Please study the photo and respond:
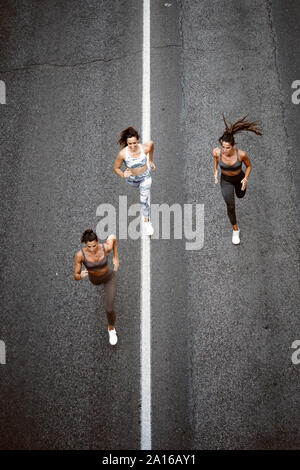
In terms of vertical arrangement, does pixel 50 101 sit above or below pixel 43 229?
above

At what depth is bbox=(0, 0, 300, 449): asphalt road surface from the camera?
648cm

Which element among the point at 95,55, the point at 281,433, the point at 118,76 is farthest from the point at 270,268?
the point at 95,55

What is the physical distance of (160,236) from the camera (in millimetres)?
8023

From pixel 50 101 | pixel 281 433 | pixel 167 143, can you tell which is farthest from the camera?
pixel 50 101

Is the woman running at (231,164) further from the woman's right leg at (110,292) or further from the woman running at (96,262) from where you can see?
the woman's right leg at (110,292)

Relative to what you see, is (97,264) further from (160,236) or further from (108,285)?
(160,236)

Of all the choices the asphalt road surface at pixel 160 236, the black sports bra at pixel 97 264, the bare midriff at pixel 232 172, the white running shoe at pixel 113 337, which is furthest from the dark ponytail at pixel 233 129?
the white running shoe at pixel 113 337

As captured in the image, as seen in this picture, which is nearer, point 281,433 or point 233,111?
point 281,433

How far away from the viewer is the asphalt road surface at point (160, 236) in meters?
6.48

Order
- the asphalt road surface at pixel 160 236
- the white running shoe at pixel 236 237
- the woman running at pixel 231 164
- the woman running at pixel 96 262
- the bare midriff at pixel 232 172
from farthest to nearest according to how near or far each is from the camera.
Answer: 1. the white running shoe at pixel 236 237
2. the bare midriff at pixel 232 172
3. the woman running at pixel 231 164
4. the asphalt road surface at pixel 160 236
5. the woman running at pixel 96 262

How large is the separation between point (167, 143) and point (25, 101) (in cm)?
356

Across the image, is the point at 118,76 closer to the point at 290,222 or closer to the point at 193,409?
the point at 290,222

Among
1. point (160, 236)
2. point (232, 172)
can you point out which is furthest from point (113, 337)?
point (232, 172)

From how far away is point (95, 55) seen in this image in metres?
10.2
